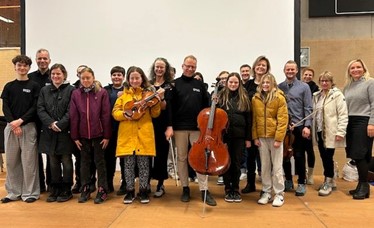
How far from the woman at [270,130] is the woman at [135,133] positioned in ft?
3.02

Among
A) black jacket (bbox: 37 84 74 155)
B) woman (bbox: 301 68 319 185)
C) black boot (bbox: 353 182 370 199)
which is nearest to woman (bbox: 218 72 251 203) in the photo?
woman (bbox: 301 68 319 185)

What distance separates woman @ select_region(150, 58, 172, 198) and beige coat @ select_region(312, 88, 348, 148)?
167cm

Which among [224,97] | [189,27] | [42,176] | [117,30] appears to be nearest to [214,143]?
[224,97]

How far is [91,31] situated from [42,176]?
2274 mm

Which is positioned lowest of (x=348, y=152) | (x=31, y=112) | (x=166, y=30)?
(x=348, y=152)

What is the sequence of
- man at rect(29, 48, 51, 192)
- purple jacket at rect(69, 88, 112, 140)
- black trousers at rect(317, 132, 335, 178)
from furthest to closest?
1. black trousers at rect(317, 132, 335, 178)
2. man at rect(29, 48, 51, 192)
3. purple jacket at rect(69, 88, 112, 140)

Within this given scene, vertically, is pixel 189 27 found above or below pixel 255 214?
above

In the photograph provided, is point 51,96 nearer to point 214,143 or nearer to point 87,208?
point 87,208

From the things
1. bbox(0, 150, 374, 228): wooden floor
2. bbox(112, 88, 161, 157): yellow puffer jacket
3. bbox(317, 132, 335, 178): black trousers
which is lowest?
bbox(0, 150, 374, 228): wooden floor

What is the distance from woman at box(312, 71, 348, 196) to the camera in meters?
3.48

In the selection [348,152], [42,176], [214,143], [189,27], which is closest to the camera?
[214,143]

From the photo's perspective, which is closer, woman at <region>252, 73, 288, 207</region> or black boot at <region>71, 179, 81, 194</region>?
woman at <region>252, 73, 288, 207</region>

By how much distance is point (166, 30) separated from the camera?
16.1 ft

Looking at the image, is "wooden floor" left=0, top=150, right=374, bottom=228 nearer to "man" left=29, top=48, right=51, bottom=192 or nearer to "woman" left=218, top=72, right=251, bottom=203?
"man" left=29, top=48, right=51, bottom=192
